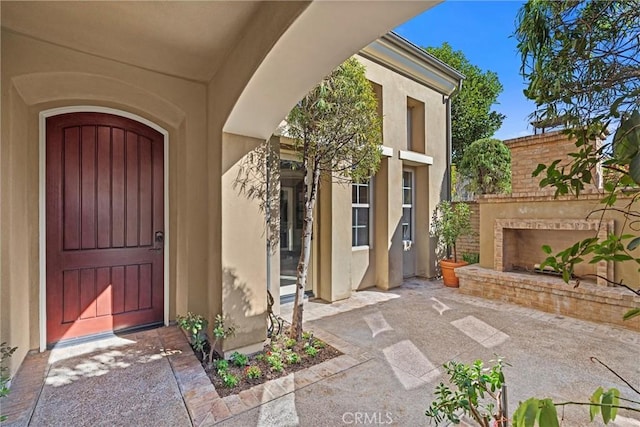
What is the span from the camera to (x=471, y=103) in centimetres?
1328

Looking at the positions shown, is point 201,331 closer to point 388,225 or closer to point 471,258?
point 388,225

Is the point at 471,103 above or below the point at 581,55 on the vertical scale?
above

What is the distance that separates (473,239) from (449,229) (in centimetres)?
106

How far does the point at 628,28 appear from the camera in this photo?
4.59ft

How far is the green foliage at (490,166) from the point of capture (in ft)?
22.7

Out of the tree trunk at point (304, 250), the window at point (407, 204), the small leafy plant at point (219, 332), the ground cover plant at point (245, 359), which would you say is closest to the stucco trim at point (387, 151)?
the window at point (407, 204)

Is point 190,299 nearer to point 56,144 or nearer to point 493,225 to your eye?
point 56,144

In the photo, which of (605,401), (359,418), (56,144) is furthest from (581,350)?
(56,144)

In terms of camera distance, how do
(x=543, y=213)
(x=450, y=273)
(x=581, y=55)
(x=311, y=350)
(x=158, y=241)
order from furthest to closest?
1. (x=450, y=273)
2. (x=543, y=213)
3. (x=158, y=241)
4. (x=311, y=350)
5. (x=581, y=55)

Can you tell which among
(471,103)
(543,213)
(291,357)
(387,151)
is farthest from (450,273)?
(471,103)

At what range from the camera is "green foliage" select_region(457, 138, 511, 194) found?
6.92 metres

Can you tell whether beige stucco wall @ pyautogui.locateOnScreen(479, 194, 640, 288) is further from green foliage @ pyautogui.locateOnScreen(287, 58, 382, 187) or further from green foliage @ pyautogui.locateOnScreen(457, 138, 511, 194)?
green foliage @ pyautogui.locateOnScreen(287, 58, 382, 187)

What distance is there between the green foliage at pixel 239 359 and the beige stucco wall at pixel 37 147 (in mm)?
662

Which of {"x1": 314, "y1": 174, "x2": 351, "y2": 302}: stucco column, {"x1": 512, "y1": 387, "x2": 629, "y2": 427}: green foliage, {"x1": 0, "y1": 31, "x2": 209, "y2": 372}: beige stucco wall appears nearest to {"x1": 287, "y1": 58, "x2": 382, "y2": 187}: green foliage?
{"x1": 0, "y1": 31, "x2": 209, "y2": 372}: beige stucco wall
